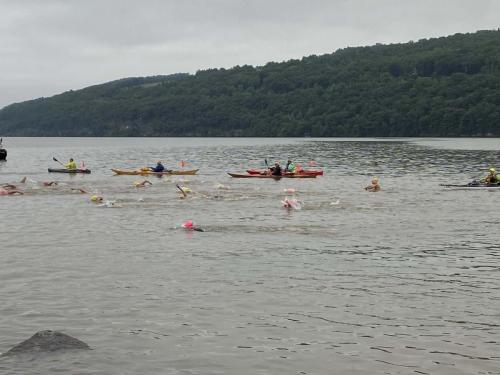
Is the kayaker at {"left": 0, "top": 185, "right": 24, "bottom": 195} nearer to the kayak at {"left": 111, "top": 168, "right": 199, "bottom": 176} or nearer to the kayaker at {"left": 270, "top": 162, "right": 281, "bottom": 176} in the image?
the kayak at {"left": 111, "top": 168, "right": 199, "bottom": 176}

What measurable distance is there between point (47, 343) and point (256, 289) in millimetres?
6815

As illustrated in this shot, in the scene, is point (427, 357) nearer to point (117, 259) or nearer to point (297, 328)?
point (297, 328)

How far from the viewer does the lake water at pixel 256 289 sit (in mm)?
14188

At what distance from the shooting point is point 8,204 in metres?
41.6

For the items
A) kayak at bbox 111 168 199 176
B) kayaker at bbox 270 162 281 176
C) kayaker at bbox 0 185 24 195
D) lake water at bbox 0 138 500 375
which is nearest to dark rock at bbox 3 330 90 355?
lake water at bbox 0 138 500 375

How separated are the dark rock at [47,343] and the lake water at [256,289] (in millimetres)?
295

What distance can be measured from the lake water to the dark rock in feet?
0.97

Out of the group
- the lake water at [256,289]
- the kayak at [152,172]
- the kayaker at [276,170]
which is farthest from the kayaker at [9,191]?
the kayaker at [276,170]

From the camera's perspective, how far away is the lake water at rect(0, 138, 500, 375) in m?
14.2

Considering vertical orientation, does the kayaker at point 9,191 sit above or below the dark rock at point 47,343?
below

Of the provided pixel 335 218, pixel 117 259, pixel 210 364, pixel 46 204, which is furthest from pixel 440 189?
pixel 210 364

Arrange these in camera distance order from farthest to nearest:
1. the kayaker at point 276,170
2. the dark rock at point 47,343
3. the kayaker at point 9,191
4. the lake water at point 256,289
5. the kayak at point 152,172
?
1. the kayak at point 152,172
2. the kayaker at point 276,170
3. the kayaker at point 9,191
4. the lake water at point 256,289
5. the dark rock at point 47,343

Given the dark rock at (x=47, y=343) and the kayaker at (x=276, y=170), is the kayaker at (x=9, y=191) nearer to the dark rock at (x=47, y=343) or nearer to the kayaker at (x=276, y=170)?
the kayaker at (x=276, y=170)

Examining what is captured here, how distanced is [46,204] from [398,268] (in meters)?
26.1
